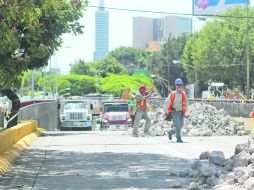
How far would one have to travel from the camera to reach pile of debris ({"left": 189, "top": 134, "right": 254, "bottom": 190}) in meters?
8.75

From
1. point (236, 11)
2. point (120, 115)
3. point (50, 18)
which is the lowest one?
point (120, 115)

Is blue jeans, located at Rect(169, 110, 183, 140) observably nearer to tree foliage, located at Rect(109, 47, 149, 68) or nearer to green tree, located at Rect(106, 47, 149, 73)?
green tree, located at Rect(106, 47, 149, 73)

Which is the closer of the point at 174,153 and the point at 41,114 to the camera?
the point at 174,153

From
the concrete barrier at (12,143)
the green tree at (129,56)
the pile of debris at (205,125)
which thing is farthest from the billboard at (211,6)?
the concrete barrier at (12,143)

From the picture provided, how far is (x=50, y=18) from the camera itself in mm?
17953

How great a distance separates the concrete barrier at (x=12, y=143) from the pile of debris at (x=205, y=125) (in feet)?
19.5

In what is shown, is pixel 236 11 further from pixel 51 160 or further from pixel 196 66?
pixel 51 160

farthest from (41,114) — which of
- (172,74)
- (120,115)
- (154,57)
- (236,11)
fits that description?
(154,57)

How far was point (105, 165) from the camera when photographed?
13.0 metres

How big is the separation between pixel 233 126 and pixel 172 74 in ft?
293

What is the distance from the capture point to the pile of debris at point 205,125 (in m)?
23.6

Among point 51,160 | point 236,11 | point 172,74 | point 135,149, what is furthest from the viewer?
point 172,74

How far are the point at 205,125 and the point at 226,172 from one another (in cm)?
1436

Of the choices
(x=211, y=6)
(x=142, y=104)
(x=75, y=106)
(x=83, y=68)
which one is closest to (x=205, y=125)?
(x=142, y=104)
